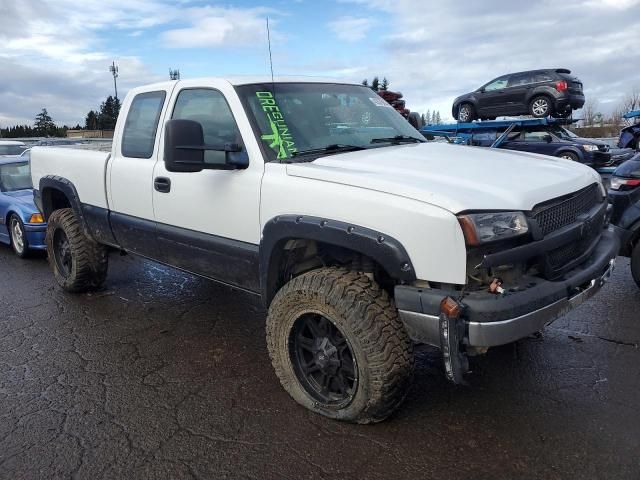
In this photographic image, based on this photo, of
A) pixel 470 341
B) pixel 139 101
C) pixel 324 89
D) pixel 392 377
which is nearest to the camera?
pixel 470 341

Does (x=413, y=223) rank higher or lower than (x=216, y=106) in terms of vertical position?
lower

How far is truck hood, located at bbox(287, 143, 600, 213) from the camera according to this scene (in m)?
2.66

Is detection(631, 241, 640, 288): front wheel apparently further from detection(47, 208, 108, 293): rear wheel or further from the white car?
the white car

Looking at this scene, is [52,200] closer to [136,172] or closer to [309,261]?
[136,172]

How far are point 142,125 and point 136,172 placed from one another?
0.43 m

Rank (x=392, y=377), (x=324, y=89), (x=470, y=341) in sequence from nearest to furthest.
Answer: (x=470, y=341) < (x=392, y=377) < (x=324, y=89)

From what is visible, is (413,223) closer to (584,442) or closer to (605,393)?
→ (584,442)

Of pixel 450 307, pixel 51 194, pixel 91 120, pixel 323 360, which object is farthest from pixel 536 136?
pixel 91 120

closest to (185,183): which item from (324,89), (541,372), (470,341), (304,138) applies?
(304,138)

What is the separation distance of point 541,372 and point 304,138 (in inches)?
89.0

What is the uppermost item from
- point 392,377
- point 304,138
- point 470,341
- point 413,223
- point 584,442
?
point 304,138

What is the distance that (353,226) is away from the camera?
9.28 ft

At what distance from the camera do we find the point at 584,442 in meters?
2.88

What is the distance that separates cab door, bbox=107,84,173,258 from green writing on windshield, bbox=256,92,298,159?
1066 mm
